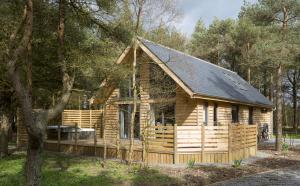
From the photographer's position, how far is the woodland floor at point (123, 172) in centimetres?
1140

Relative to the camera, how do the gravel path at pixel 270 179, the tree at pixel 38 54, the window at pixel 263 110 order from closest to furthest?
1. the tree at pixel 38 54
2. the gravel path at pixel 270 179
3. the window at pixel 263 110

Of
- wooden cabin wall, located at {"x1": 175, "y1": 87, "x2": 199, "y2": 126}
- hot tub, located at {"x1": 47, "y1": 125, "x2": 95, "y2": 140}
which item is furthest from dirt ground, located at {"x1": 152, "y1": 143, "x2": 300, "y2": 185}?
hot tub, located at {"x1": 47, "y1": 125, "x2": 95, "y2": 140}

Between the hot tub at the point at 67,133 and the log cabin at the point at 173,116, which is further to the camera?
the hot tub at the point at 67,133

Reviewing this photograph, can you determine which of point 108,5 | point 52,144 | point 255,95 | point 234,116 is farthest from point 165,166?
point 255,95

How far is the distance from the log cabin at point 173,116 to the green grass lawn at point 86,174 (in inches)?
51.2

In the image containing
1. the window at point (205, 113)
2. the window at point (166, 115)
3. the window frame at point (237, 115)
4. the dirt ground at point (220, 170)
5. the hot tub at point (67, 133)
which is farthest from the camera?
the window frame at point (237, 115)

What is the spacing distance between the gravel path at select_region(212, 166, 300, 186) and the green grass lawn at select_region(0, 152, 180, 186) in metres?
1.81

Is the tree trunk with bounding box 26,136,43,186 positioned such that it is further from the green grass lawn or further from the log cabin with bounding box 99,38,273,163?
the log cabin with bounding box 99,38,273,163

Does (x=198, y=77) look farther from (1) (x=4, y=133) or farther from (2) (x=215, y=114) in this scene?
(1) (x=4, y=133)

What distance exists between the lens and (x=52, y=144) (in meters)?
20.9

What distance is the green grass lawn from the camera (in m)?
11.2

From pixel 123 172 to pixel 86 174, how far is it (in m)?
1.21

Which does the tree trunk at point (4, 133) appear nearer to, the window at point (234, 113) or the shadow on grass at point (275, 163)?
the shadow on grass at point (275, 163)

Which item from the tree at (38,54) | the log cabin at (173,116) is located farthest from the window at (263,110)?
the tree at (38,54)
